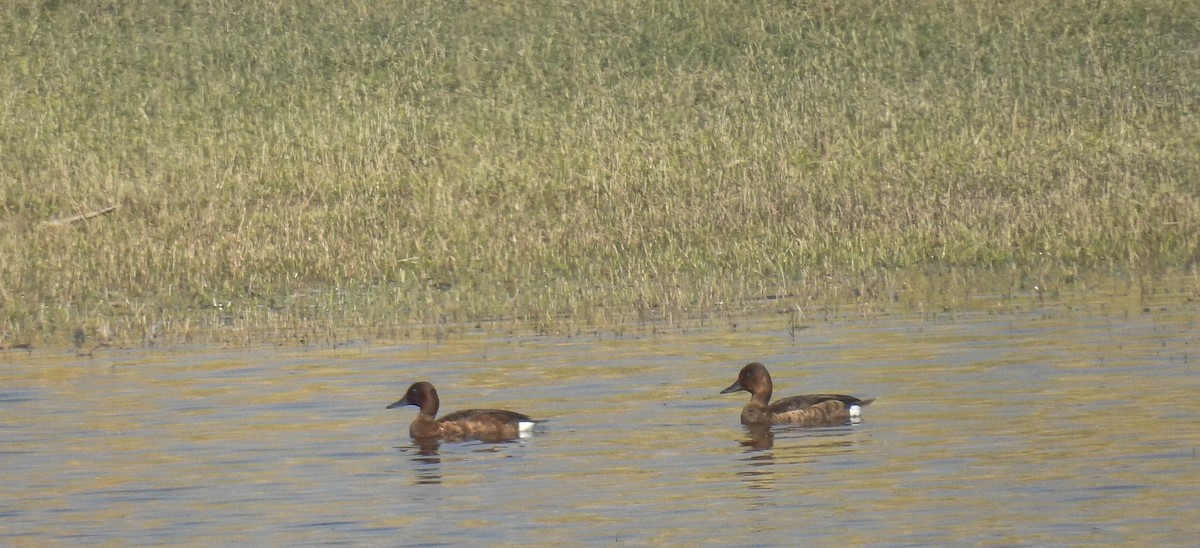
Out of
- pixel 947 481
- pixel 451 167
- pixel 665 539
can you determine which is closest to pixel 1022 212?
pixel 451 167

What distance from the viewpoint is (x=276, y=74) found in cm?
4169

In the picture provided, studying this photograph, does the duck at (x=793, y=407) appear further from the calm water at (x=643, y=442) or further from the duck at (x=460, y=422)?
the duck at (x=460, y=422)

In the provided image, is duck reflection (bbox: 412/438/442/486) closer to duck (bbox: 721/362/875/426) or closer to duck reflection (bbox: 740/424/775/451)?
duck reflection (bbox: 740/424/775/451)

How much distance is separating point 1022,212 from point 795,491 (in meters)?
16.4

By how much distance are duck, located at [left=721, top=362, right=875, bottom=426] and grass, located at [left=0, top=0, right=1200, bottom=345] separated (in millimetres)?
5979

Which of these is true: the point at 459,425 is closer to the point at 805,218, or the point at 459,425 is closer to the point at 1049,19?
the point at 805,218

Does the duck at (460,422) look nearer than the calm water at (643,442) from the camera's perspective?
No

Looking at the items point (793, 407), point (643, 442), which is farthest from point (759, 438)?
point (643, 442)

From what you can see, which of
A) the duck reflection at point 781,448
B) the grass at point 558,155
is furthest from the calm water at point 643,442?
the grass at point 558,155

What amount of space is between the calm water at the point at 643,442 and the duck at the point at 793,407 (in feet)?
0.54

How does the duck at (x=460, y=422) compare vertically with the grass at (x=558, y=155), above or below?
below

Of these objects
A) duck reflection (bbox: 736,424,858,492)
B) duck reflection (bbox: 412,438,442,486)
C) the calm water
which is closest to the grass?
the calm water

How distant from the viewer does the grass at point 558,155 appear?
2581 centimetres

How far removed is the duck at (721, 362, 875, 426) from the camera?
15.5 metres
